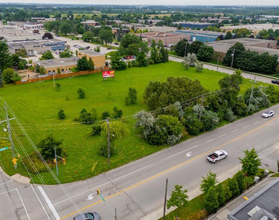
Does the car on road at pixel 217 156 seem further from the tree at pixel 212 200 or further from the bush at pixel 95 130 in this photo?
the bush at pixel 95 130

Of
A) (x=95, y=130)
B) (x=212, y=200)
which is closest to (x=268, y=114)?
(x=212, y=200)

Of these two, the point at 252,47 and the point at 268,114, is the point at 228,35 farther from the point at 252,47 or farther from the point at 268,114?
the point at 268,114

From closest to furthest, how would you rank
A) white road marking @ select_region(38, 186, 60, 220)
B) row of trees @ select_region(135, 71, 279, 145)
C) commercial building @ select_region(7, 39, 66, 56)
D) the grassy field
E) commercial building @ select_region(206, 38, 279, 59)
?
1. white road marking @ select_region(38, 186, 60, 220)
2. the grassy field
3. row of trees @ select_region(135, 71, 279, 145)
4. commercial building @ select_region(206, 38, 279, 59)
5. commercial building @ select_region(7, 39, 66, 56)

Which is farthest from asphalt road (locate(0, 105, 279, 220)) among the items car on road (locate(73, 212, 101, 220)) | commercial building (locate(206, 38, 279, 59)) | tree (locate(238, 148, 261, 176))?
commercial building (locate(206, 38, 279, 59))

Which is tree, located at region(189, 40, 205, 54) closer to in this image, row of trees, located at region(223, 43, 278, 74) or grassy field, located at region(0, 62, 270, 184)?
row of trees, located at region(223, 43, 278, 74)

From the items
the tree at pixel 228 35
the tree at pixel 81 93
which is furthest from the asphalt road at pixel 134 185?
the tree at pixel 228 35

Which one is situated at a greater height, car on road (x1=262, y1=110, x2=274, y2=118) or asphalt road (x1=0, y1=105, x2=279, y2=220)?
car on road (x1=262, y1=110, x2=274, y2=118)

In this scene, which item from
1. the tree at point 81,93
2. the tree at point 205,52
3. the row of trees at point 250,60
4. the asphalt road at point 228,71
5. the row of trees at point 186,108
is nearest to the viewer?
the row of trees at point 186,108

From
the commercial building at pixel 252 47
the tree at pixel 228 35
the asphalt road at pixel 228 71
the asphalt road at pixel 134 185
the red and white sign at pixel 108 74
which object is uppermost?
the tree at pixel 228 35
